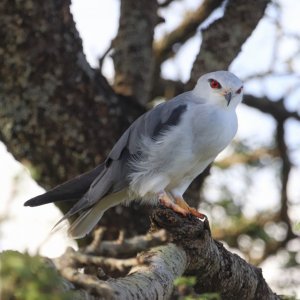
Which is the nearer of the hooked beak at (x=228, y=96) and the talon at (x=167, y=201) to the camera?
the talon at (x=167, y=201)

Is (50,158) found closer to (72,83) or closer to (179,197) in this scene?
(72,83)

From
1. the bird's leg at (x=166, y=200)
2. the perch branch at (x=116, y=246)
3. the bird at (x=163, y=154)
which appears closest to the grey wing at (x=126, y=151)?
A: the bird at (x=163, y=154)

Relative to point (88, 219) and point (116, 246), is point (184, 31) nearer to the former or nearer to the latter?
point (88, 219)

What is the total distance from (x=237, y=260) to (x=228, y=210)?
97.7 inches

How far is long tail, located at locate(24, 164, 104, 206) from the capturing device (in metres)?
3.88

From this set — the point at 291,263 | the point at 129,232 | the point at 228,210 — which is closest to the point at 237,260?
the point at 129,232

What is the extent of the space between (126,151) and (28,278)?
9.60ft

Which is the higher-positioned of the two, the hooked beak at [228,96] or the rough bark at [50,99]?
the rough bark at [50,99]

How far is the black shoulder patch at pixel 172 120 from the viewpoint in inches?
163

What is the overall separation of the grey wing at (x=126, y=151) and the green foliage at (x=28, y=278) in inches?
106

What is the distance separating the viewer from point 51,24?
4836mm

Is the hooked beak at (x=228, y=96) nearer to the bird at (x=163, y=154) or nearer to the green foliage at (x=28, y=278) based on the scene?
the bird at (x=163, y=154)

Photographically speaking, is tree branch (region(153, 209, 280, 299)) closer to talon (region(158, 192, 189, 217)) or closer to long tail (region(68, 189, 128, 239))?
talon (region(158, 192, 189, 217))

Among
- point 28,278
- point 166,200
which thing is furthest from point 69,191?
point 28,278
